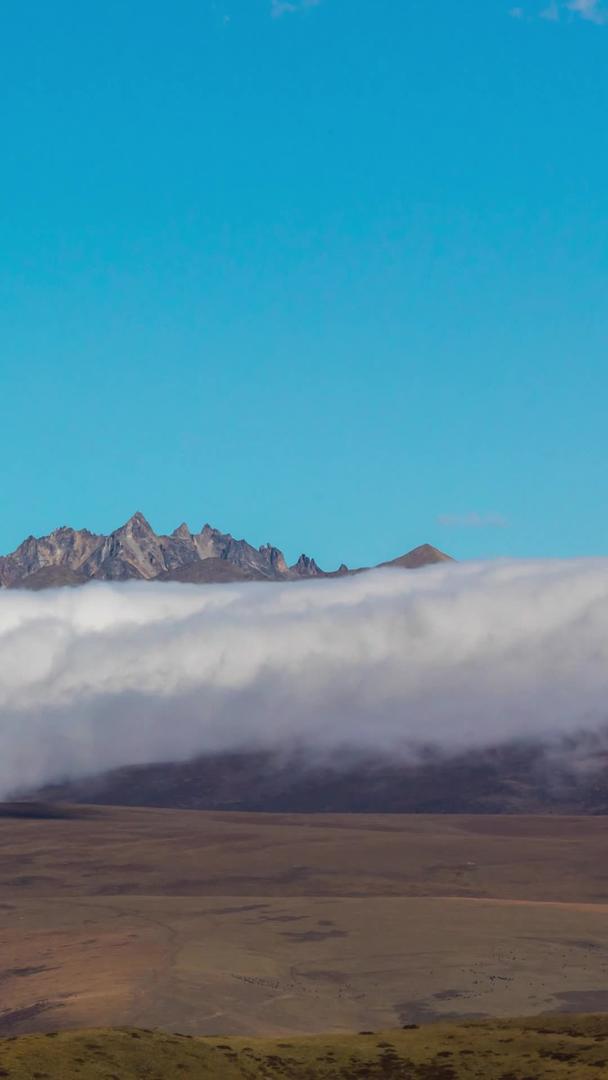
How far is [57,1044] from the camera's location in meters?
101

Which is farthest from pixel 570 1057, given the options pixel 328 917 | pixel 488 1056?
pixel 328 917

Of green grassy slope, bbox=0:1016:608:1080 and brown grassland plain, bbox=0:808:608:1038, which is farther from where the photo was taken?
brown grassland plain, bbox=0:808:608:1038

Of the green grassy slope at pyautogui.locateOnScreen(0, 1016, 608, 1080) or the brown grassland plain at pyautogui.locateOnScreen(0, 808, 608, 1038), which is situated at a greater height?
the brown grassland plain at pyautogui.locateOnScreen(0, 808, 608, 1038)

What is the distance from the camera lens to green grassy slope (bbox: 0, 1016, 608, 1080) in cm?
9800

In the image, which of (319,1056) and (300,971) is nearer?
(319,1056)

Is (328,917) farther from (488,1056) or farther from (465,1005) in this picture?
(488,1056)

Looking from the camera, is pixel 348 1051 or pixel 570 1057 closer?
pixel 570 1057

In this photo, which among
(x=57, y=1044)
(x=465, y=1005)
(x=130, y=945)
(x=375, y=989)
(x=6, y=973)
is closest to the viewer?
(x=57, y=1044)

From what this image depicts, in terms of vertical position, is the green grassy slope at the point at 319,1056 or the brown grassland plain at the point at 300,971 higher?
the brown grassland plain at the point at 300,971

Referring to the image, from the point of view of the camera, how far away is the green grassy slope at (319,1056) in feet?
322

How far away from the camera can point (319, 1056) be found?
109062 mm

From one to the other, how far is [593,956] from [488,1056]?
59.5m

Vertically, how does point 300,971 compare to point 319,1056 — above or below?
above

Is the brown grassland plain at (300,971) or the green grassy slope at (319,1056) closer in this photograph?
the green grassy slope at (319,1056)
